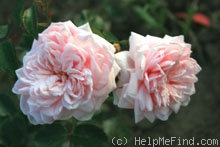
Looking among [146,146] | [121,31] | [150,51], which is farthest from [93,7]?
[150,51]

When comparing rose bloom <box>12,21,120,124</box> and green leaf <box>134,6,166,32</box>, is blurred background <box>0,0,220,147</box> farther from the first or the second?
rose bloom <box>12,21,120,124</box>

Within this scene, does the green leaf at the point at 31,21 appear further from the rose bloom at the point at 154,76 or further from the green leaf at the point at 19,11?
the rose bloom at the point at 154,76

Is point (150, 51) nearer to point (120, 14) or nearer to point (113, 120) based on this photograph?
point (113, 120)

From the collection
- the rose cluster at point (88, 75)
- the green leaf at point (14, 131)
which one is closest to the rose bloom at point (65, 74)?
the rose cluster at point (88, 75)

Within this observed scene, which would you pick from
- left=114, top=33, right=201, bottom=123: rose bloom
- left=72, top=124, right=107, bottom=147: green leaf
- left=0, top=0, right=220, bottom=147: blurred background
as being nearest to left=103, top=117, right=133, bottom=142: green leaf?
left=0, top=0, right=220, bottom=147: blurred background

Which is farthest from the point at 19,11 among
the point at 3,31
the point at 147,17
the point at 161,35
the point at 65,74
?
the point at 161,35

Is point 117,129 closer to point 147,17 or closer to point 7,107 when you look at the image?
point 7,107
